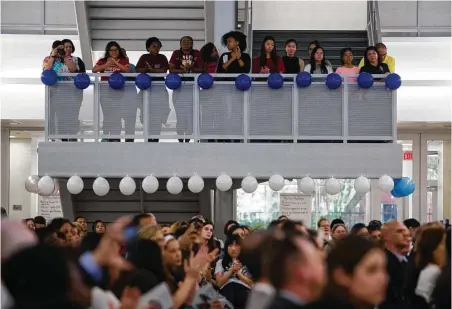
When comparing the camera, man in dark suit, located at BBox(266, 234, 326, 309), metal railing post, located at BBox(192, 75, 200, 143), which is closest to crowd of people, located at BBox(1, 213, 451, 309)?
man in dark suit, located at BBox(266, 234, 326, 309)

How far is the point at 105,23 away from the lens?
1595 centimetres

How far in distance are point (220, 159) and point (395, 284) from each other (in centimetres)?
696

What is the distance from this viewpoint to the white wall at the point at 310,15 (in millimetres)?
19406

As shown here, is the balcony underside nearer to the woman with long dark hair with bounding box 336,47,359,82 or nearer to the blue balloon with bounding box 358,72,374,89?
the blue balloon with bounding box 358,72,374,89

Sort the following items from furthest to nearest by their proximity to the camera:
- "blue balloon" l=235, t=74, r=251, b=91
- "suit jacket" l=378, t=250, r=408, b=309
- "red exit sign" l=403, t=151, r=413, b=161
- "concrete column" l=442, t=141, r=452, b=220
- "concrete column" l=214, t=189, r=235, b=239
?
1. "concrete column" l=442, t=141, r=452, b=220
2. "red exit sign" l=403, t=151, r=413, b=161
3. "concrete column" l=214, t=189, r=235, b=239
4. "blue balloon" l=235, t=74, r=251, b=91
5. "suit jacket" l=378, t=250, r=408, b=309

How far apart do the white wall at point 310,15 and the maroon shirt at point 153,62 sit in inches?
255

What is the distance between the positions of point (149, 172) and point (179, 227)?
14.4 ft

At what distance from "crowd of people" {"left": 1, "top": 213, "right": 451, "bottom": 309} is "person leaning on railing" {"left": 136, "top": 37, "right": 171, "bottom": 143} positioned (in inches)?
211

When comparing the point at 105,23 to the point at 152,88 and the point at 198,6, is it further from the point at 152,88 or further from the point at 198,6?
the point at 152,88

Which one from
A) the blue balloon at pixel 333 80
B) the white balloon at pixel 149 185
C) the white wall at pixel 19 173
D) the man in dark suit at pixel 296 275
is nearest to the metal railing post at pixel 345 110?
the blue balloon at pixel 333 80

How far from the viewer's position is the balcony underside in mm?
12758

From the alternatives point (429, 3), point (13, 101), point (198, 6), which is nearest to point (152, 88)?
point (198, 6)

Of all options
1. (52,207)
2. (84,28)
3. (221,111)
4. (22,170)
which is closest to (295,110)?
(221,111)

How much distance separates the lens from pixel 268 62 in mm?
13125
